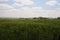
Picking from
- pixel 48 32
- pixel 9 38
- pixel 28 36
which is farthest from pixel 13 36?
pixel 48 32

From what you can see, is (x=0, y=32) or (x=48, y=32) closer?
(x=0, y=32)

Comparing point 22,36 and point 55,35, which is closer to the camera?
point 22,36

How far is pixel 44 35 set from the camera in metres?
13.6

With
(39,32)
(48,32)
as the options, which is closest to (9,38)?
(39,32)

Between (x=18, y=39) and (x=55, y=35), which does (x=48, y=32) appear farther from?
(x=18, y=39)

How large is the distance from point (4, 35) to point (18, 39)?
1455 mm

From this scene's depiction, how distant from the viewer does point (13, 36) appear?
1292cm

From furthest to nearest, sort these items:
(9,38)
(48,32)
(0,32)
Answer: (48,32)
(0,32)
(9,38)

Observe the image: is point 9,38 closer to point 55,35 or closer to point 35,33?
point 35,33

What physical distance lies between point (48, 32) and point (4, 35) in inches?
183

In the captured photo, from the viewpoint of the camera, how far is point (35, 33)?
13891 millimetres

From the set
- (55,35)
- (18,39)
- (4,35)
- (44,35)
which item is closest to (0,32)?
(4,35)

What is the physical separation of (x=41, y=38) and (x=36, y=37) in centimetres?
50

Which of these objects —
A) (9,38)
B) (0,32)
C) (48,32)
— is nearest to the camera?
(9,38)
